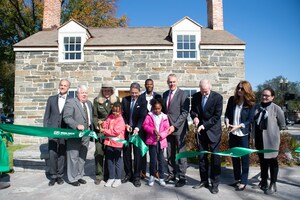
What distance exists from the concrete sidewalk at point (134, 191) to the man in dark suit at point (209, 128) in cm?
31

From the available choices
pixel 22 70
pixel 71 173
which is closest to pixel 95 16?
pixel 22 70

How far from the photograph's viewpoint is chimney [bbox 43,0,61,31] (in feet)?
46.7

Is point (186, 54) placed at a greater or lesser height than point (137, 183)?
greater

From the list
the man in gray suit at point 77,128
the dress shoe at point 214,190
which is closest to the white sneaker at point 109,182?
the man in gray suit at point 77,128

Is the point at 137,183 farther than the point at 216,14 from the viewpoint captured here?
No

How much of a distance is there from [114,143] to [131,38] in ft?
29.4

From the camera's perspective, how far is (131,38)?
41.3 feet

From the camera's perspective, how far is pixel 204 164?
447cm

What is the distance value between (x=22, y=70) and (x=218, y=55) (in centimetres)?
1008

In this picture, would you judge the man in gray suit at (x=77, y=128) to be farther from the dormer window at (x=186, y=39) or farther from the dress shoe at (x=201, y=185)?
the dormer window at (x=186, y=39)

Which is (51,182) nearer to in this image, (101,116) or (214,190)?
(101,116)

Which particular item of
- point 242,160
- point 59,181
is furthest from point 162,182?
point 59,181

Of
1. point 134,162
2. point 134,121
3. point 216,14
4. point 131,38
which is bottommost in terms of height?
point 134,162

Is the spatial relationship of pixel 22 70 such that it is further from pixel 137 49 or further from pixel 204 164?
pixel 204 164
